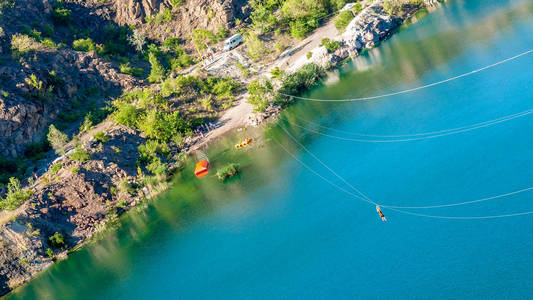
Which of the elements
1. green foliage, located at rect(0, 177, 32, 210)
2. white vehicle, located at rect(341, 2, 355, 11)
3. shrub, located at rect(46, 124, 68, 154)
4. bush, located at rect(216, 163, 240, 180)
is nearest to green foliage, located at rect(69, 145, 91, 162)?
shrub, located at rect(46, 124, 68, 154)

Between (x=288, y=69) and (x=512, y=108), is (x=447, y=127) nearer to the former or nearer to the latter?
(x=512, y=108)

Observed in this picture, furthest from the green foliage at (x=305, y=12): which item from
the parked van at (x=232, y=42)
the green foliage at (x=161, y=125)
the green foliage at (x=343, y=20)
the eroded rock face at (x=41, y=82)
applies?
the eroded rock face at (x=41, y=82)

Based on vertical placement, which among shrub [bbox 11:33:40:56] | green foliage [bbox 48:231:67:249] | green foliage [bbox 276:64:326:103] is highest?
shrub [bbox 11:33:40:56]

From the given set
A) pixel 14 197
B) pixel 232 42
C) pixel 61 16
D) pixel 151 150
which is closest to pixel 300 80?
pixel 232 42

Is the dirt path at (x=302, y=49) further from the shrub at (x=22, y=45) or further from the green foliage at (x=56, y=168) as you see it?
the shrub at (x=22, y=45)

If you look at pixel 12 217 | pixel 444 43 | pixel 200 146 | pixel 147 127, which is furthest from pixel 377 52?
pixel 12 217

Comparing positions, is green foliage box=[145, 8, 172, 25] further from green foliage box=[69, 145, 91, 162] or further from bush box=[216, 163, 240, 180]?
bush box=[216, 163, 240, 180]
